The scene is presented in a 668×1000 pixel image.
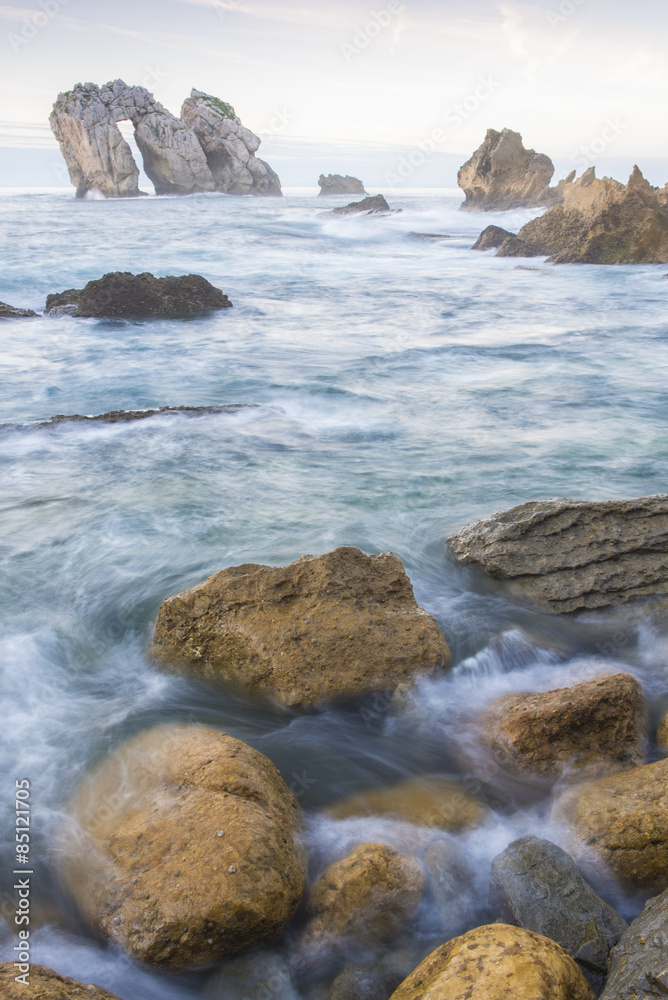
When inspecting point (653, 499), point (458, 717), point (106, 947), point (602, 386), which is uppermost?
point (602, 386)

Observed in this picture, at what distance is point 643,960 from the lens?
2240 millimetres

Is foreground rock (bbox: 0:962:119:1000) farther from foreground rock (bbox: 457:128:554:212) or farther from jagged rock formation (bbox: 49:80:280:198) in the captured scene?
jagged rock formation (bbox: 49:80:280:198)

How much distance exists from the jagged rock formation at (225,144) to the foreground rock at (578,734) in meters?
83.0

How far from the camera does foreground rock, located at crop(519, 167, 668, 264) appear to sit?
21.9 metres

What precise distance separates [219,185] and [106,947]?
86.0 meters

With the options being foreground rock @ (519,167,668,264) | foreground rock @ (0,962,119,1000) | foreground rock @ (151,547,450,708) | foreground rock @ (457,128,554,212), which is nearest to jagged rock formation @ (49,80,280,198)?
foreground rock @ (457,128,554,212)

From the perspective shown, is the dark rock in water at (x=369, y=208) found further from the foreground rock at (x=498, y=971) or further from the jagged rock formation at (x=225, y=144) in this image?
the foreground rock at (x=498, y=971)

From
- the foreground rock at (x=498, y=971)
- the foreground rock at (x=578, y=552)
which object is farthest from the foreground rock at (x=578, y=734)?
the foreground rock at (x=498, y=971)

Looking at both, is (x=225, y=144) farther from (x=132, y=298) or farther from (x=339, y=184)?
(x=132, y=298)

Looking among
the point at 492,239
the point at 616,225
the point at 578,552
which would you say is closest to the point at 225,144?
the point at 492,239

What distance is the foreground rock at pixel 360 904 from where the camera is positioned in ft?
9.30

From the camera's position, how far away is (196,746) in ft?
11.5

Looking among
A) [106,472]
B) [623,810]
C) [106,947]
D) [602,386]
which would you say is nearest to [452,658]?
[623,810]

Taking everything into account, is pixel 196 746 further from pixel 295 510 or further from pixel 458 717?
pixel 295 510
